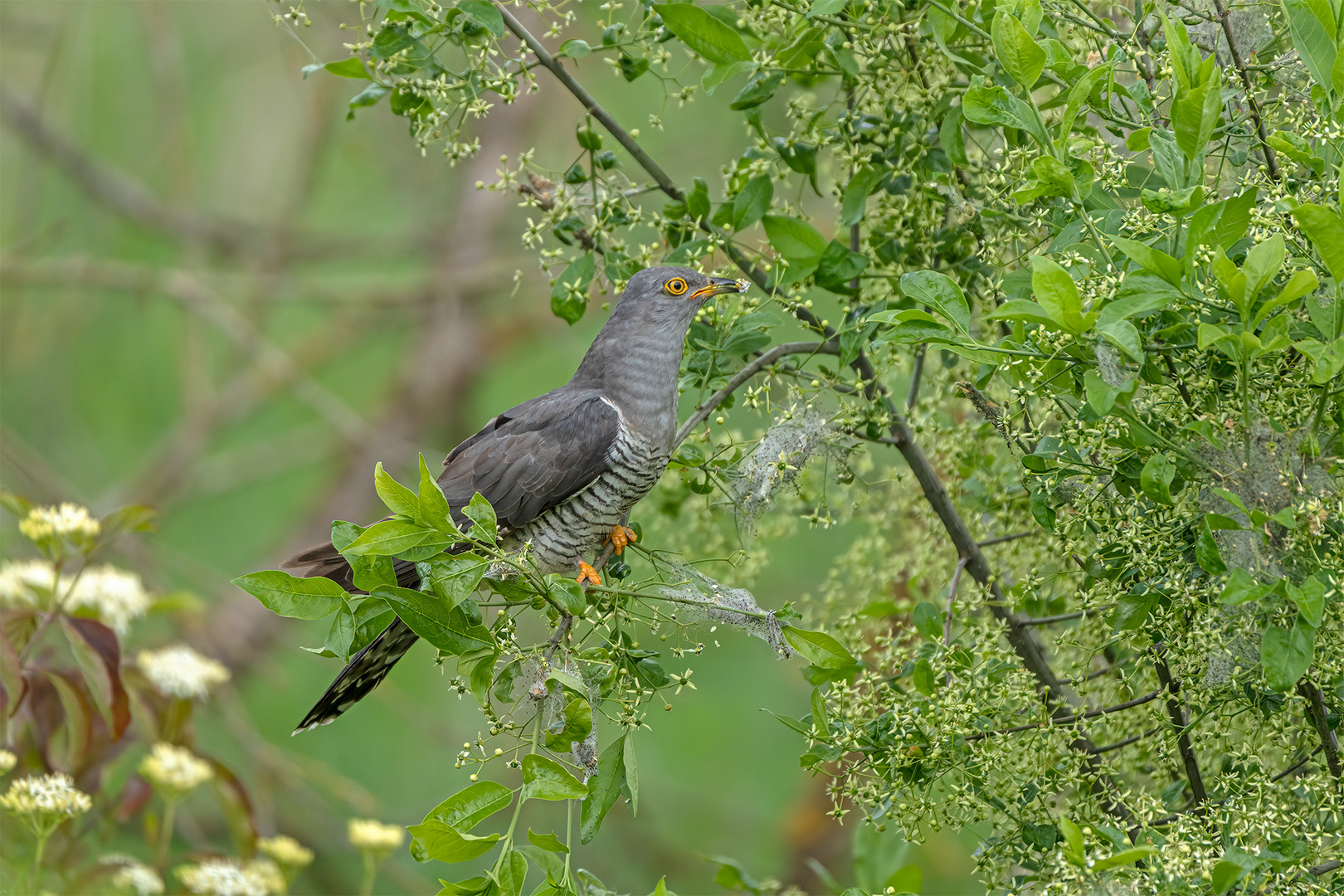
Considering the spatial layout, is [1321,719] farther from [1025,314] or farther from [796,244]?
[796,244]

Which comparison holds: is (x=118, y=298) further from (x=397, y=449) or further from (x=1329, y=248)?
(x=1329, y=248)

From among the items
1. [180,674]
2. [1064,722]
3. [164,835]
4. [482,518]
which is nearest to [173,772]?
[164,835]

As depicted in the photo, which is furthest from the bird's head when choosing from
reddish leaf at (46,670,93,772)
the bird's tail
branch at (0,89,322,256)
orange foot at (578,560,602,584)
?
branch at (0,89,322,256)

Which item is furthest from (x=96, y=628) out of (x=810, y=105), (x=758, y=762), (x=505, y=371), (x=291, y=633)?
(x=505, y=371)

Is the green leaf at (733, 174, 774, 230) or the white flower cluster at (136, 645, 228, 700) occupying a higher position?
the green leaf at (733, 174, 774, 230)

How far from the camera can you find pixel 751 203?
1465 mm

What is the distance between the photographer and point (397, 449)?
477 cm

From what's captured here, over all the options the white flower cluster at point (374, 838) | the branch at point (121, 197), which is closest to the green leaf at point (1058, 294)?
the white flower cluster at point (374, 838)

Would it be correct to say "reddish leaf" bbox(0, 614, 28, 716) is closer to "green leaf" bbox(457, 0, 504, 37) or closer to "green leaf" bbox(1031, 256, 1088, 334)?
"green leaf" bbox(457, 0, 504, 37)

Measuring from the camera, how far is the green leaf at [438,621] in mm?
1042

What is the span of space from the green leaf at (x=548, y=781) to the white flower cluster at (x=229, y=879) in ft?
2.80

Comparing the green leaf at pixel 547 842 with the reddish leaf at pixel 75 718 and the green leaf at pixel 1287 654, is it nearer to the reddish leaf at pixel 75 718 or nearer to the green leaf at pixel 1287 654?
the green leaf at pixel 1287 654

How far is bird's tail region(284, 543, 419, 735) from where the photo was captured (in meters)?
1.74

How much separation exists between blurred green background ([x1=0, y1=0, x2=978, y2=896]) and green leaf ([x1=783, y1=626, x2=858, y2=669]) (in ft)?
8.37
